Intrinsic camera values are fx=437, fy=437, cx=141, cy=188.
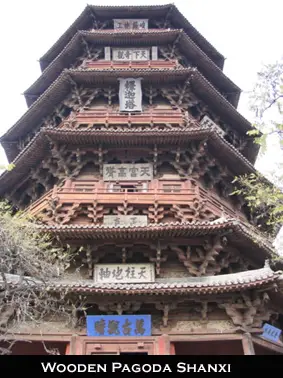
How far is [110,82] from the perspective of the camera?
1329cm

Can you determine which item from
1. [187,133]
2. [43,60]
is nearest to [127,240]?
[187,133]

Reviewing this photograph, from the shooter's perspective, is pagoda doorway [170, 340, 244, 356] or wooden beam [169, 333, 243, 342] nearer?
wooden beam [169, 333, 243, 342]

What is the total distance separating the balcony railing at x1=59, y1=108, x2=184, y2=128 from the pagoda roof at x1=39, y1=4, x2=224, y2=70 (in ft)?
16.1

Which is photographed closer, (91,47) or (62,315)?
(62,315)

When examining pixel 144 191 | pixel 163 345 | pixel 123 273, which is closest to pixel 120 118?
pixel 144 191

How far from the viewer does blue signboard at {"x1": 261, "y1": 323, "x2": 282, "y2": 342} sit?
29.8 ft

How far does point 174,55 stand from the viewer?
49.1 ft

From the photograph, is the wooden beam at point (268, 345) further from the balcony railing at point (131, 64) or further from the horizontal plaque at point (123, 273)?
the balcony railing at point (131, 64)

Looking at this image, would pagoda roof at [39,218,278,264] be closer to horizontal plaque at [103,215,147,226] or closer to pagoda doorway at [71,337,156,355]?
horizontal plaque at [103,215,147,226]

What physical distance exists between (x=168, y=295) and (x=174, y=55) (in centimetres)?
935

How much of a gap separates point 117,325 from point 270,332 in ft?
10.8

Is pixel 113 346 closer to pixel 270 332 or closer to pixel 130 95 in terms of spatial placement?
pixel 270 332

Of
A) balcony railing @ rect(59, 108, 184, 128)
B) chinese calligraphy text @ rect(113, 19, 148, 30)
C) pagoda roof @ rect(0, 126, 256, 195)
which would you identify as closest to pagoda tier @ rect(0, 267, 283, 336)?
pagoda roof @ rect(0, 126, 256, 195)
